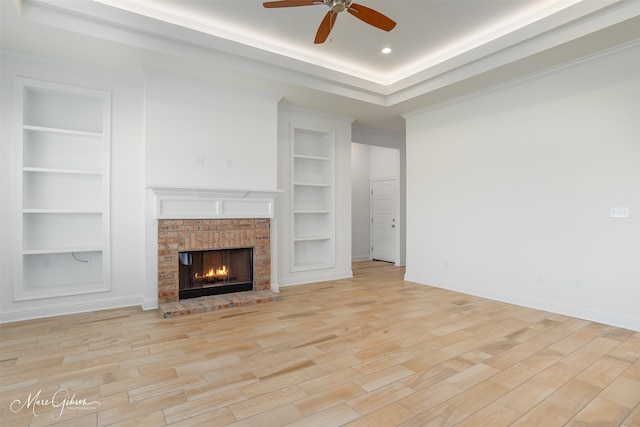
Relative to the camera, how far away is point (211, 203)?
4547mm

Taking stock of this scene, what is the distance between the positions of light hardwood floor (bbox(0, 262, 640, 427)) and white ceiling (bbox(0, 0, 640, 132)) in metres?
2.97

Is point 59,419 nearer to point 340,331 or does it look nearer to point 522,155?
point 340,331

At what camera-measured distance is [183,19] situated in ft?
12.5

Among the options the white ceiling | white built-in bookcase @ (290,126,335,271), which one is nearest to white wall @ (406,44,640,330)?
the white ceiling

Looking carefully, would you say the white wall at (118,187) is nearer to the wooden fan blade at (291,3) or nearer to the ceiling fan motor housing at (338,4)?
the wooden fan blade at (291,3)

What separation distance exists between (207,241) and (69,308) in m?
1.73

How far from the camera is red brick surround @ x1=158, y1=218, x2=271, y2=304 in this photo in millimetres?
4230

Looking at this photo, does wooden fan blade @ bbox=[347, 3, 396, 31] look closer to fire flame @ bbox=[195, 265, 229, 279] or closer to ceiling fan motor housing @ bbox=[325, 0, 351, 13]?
ceiling fan motor housing @ bbox=[325, 0, 351, 13]

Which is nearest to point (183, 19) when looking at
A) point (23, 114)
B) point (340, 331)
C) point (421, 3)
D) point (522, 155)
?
point (23, 114)

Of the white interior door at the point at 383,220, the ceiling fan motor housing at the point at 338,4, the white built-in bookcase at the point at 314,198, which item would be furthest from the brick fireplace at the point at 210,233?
the white interior door at the point at 383,220

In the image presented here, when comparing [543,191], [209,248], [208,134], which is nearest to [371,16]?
[208,134]

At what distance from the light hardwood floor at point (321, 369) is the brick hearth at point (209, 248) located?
26cm

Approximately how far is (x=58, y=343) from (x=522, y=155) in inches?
219

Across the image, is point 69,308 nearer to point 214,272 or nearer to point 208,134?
point 214,272
